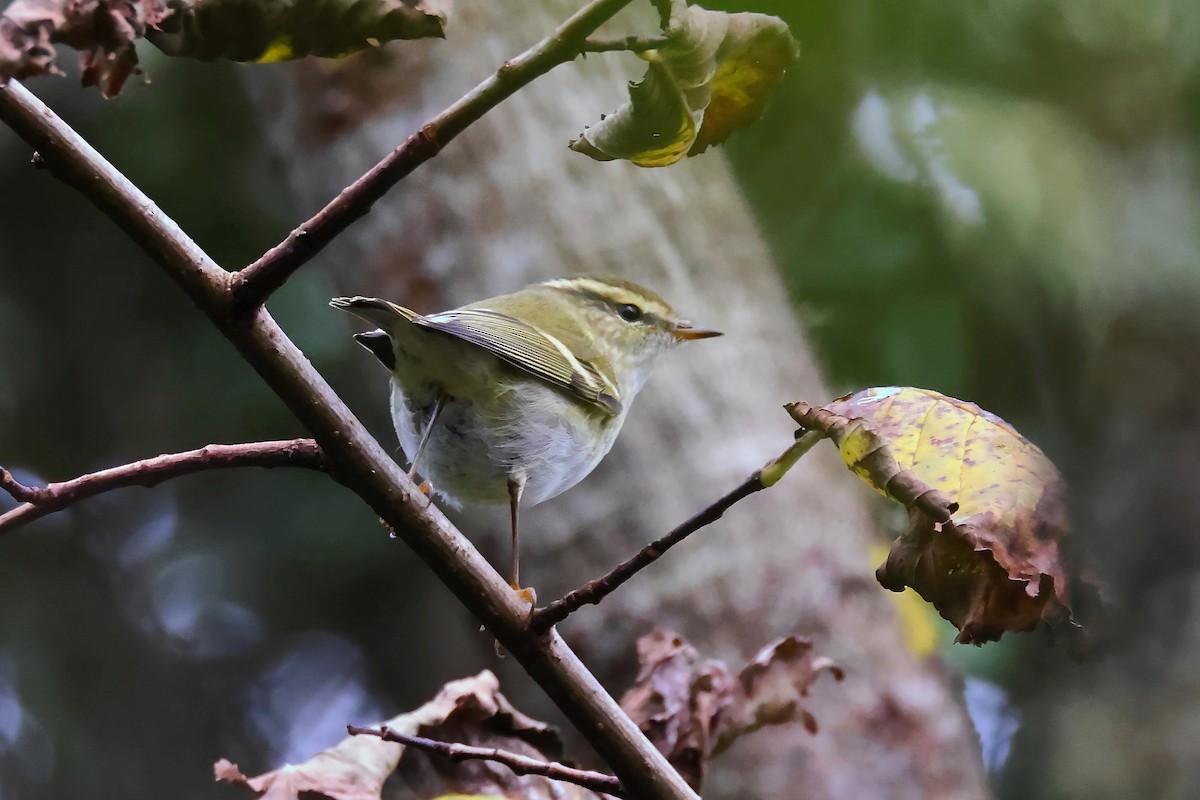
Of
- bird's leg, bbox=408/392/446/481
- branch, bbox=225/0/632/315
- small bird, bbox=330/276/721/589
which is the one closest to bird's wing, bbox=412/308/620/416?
small bird, bbox=330/276/721/589

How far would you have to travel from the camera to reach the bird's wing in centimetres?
164

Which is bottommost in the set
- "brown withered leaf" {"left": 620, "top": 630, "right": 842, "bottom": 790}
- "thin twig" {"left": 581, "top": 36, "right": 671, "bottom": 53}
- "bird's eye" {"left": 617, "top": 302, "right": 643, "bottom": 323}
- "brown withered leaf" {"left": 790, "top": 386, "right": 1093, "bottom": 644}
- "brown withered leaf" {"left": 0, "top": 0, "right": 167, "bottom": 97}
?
"brown withered leaf" {"left": 620, "top": 630, "right": 842, "bottom": 790}

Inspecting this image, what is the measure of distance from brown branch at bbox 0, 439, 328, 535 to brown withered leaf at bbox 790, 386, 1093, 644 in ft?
1.61

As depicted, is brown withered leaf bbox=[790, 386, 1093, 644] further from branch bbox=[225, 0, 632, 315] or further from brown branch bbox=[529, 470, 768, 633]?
branch bbox=[225, 0, 632, 315]

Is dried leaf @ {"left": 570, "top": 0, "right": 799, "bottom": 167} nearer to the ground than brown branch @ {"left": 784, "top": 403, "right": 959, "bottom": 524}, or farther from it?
farther from it

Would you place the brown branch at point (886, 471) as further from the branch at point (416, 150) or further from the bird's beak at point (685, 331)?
the bird's beak at point (685, 331)

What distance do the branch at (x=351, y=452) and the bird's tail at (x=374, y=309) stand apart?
0.36 metres

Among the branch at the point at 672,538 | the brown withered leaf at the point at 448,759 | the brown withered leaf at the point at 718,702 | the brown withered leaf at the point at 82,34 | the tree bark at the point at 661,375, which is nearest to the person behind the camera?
the brown withered leaf at the point at 82,34

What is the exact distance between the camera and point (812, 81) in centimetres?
201

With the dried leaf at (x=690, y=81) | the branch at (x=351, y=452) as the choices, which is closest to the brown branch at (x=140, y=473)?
the branch at (x=351, y=452)

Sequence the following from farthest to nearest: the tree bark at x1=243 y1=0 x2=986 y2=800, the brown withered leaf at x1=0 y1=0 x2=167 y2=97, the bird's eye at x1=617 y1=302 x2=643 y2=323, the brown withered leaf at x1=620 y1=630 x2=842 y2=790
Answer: the bird's eye at x1=617 y1=302 x2=643 y2=323, the tree bark at x1=243 y1=0 x2=986 y2=800, the brown withered leaf at x1=620 y1=630 x2=842 y2=790, the brown withered leaf at x1=0 y1=0 x2=167 y2=97

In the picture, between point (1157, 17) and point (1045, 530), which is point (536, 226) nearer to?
point (1157, 17)

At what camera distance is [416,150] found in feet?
2.72

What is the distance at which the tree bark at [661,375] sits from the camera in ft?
7.34
